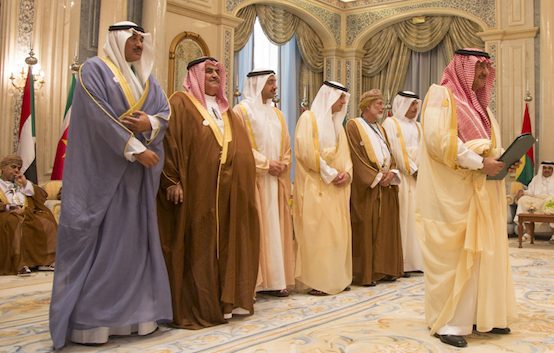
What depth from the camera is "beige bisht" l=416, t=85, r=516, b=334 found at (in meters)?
2.80

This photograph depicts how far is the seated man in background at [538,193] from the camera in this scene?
26.2ft

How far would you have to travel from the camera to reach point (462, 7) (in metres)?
9.94

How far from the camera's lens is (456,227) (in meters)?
2.85

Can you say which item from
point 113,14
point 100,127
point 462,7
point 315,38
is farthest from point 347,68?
point 100,127

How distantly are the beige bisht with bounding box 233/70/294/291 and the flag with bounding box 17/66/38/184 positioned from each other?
3.09m

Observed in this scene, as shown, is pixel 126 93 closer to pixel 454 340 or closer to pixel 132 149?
pixel 132 149

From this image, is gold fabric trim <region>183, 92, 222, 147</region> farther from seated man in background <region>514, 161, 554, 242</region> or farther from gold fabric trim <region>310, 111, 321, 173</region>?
seated man in background <region>514, 161, 554, 242</region>

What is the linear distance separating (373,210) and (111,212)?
7.79 ft

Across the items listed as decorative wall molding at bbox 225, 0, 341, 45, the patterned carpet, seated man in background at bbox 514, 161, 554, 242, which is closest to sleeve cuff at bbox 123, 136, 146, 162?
the patterned carpet

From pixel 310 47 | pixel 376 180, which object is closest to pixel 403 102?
pixel 376 180

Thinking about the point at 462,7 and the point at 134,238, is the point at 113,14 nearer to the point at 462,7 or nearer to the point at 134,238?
the point at 134,238

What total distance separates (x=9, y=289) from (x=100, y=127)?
7.00 feet

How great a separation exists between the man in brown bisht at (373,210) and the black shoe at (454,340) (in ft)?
5.33

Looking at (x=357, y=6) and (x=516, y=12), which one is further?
(x=357, y=6)
